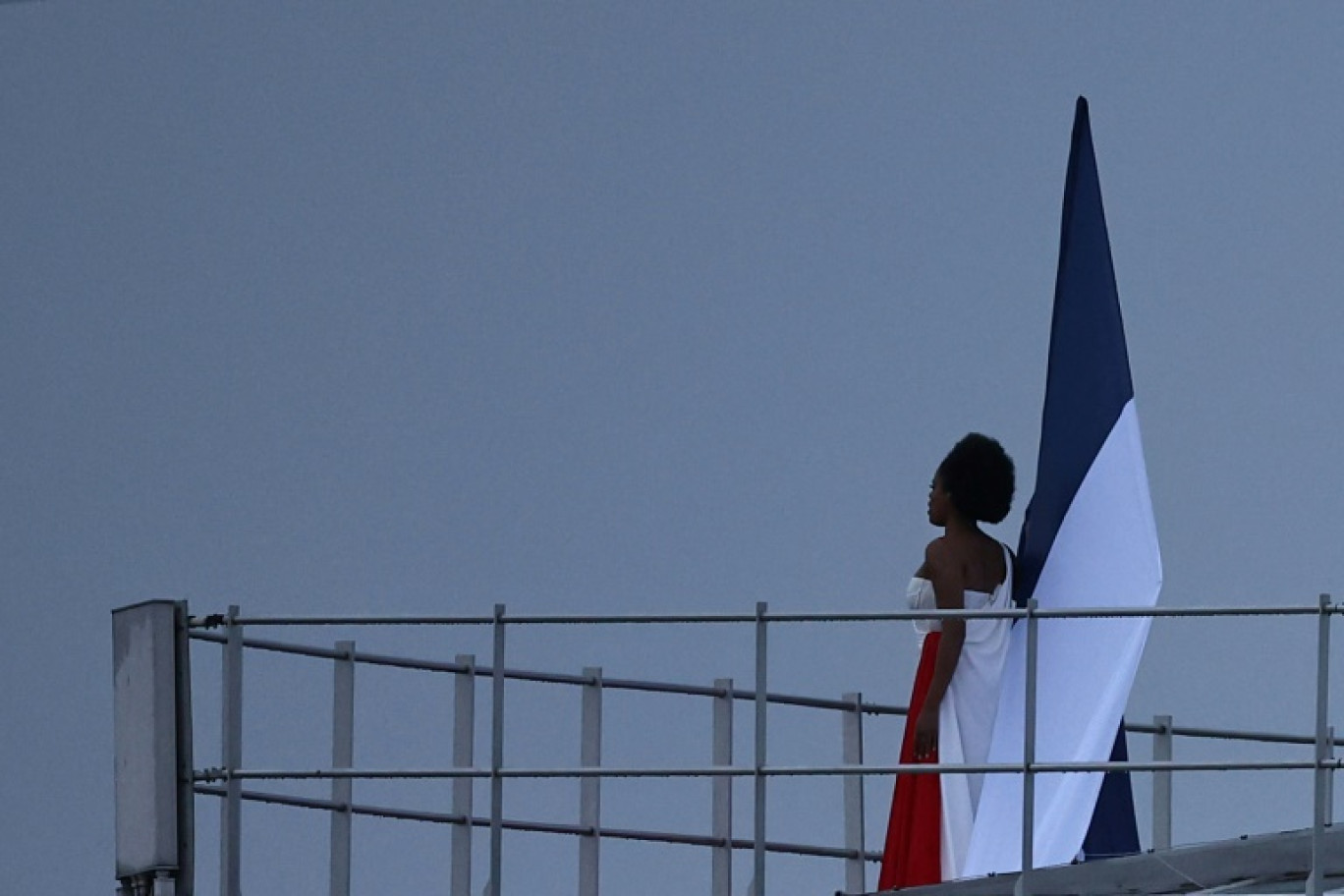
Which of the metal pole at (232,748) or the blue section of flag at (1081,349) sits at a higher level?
the blue section of flag at (1081,349)

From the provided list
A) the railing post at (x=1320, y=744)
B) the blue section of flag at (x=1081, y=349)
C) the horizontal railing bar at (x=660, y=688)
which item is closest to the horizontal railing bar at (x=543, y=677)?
the horizontal railing bar at (x=660, y=688)

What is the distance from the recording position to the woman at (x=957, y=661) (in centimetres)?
823

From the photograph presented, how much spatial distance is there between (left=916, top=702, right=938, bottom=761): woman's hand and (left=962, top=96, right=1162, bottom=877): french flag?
0.15 m

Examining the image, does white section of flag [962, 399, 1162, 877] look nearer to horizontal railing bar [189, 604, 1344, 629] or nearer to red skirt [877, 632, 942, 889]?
red skirt [877, 632, 942, 889]

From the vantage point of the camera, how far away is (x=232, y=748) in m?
7.16

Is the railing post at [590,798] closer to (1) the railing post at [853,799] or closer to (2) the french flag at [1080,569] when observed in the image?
(1) the railing post at [853,799]

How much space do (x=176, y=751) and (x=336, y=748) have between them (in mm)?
1745

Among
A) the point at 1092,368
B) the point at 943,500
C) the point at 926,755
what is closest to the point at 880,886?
the point at 926,755

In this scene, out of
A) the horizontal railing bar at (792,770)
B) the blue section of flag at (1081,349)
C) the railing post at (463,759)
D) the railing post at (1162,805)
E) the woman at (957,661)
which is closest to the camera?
the horizontal railing bar at (792,770)

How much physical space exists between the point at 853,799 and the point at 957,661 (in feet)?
9.69

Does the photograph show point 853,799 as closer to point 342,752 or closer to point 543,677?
point 543,677

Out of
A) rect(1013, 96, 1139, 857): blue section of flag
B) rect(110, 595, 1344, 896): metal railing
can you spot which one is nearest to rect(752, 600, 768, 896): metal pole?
rect(110, 595, 1344, 896): metal railing

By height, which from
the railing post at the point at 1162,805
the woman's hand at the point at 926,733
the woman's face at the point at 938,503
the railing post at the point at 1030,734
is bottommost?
the railing post at the point at 1162,805

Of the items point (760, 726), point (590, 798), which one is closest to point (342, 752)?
point (590, 798)
